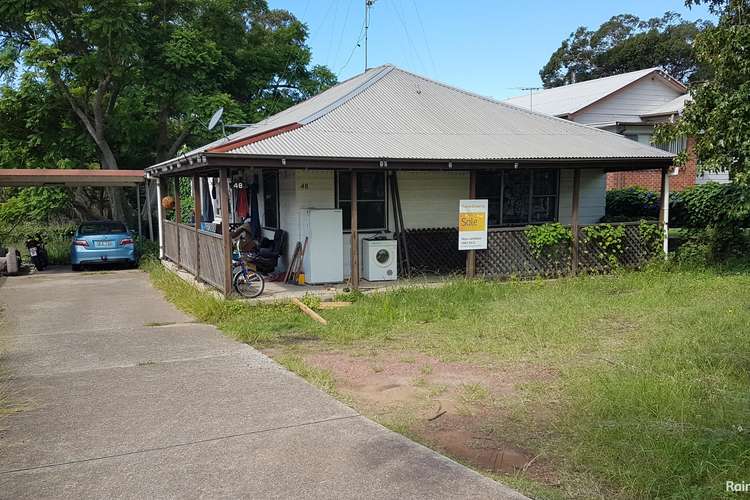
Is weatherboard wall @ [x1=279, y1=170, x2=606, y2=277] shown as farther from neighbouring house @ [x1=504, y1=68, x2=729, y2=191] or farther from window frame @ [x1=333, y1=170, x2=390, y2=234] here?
neighbouring house @ [x1=504, y1=68, x2=729, y2=191]

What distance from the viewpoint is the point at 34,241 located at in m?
17.0

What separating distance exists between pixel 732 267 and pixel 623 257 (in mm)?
2227

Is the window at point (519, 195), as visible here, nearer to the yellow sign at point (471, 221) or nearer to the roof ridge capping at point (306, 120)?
the yellow sign at point (471, 221)

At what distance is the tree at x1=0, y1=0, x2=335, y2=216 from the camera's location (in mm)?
19172

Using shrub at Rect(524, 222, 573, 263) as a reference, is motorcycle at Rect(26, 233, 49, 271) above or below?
below

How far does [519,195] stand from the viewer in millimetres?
14117

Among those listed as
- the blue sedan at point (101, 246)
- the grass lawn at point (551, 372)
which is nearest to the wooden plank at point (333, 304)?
the grass lawn at point (551, 372)

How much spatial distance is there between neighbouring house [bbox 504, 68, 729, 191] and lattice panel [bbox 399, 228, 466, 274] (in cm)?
1304

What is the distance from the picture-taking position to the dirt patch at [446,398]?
14.5 feet

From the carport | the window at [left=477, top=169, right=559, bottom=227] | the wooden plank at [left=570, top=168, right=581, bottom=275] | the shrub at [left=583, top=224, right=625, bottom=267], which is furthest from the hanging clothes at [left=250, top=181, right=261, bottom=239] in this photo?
the shrub at [left=583, top=224, right=625, bottom=267]

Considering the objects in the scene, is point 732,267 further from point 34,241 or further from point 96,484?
point 34,241

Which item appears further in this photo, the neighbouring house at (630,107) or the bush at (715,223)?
the neighbouring house at (630,107)

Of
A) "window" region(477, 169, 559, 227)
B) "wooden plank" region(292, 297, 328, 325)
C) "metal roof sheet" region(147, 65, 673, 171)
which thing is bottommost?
"wooden plank" region(292, 297, 328, 325)

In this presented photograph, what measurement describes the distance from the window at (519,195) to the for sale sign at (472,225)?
1452mm
